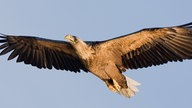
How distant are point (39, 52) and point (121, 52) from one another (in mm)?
1879

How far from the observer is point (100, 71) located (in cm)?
1953

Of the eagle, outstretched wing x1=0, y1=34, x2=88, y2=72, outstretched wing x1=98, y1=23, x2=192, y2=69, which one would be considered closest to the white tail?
the eagle

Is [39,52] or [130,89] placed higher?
[39,52]

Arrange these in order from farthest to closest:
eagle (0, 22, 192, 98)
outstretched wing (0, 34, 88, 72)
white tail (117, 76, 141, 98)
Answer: outstretched wing (0, 34, 88, 72) < white tail (117, 76, 141, 98) < eagle (0, 22, 192, 98)

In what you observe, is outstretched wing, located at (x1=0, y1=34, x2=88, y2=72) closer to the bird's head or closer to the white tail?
the bird's head

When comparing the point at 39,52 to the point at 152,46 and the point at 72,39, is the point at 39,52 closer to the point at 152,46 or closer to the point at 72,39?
the point at 72,39

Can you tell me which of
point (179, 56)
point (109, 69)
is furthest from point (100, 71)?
point (179, 56)

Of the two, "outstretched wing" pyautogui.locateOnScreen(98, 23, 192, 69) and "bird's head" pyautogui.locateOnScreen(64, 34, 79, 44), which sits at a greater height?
"bird's head" pyautogui.locateOnScreen(64, 34, 79, 44)

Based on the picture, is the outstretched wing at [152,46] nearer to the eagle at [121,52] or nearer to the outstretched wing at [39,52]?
the eagle at [121,52]

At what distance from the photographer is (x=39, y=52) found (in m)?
20.9

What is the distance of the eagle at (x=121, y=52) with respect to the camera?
64.6 feet

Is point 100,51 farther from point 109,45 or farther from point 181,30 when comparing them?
point 181,30

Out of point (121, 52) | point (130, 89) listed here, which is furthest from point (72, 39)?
point (130, 89)

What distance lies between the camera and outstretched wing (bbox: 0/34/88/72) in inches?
810
